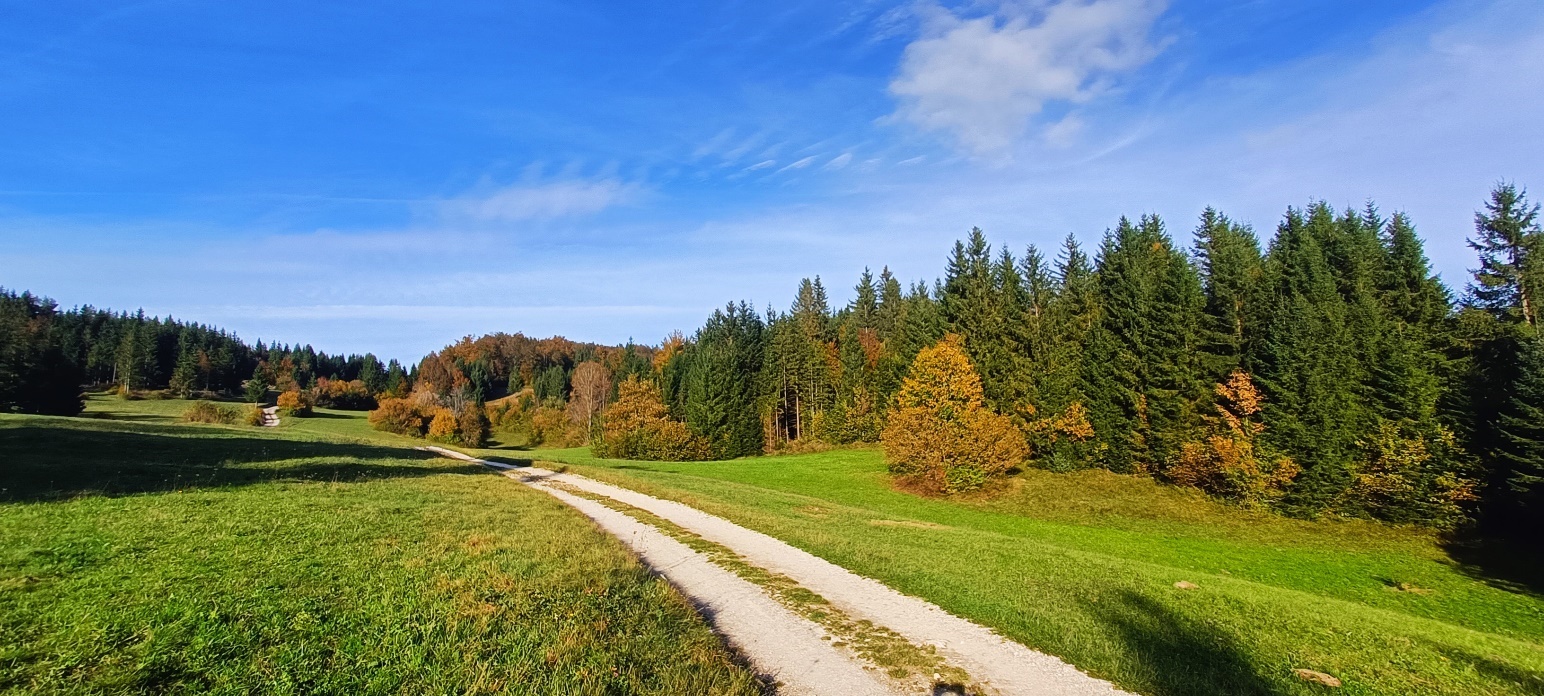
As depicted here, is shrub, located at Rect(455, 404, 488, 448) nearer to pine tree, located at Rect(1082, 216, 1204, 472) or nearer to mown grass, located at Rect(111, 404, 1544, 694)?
mown grass, located at Rect(111, 404, 1544, 694)

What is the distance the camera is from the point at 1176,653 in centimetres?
894

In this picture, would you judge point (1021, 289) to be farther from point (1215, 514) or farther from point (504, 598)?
point (504, 598)

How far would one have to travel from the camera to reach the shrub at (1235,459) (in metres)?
34.7

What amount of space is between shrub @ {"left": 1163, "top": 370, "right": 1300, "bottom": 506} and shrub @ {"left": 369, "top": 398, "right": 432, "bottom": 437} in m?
84.2

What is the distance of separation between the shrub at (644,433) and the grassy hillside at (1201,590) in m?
31.1

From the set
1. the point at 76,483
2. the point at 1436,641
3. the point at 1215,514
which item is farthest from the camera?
Result: the point at 1215,514

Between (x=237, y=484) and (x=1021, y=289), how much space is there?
54447mm

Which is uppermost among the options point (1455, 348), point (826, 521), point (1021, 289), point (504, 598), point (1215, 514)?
point (1021, 289)

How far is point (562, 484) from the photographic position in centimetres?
2962

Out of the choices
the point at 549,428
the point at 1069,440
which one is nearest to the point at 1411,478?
the point at 1069,440

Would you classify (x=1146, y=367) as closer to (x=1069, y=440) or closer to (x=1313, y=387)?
(x=1069, y=440)

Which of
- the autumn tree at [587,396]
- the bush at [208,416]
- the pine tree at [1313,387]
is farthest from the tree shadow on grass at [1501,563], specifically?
the bush at [208,416]

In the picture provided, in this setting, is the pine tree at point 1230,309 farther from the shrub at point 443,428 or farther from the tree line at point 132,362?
the tree line at point 132,362

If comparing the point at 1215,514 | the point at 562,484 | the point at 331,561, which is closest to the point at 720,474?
the point at 562,484
